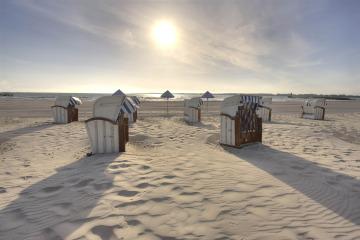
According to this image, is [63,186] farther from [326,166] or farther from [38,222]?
[326,166]

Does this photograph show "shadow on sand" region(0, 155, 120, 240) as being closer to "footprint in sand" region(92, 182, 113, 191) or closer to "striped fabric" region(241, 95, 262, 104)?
"footprint in sand" region(92, 182, 113, 191)

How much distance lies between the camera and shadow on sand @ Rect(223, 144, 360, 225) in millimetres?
4320

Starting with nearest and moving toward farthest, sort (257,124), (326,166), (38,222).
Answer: (38,222), (326,166), (257,124)

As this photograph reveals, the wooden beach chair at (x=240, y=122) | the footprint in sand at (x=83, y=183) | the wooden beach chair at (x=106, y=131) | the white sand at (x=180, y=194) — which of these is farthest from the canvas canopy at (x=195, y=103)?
the footprint in sand at (x=83, y=183)

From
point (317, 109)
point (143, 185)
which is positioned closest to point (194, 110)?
point (317, 109)

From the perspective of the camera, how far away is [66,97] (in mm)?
15352

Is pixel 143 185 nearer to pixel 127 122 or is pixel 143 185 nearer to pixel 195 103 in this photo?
pixel 127 122

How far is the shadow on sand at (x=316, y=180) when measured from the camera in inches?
170

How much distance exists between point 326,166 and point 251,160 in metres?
1.69

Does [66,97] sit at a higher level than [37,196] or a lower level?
higher

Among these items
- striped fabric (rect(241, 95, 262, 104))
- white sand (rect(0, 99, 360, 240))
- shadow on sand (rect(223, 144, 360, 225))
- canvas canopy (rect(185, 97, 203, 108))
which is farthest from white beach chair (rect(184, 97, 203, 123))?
shadow on sand (rect(223, 144, 360, 225))

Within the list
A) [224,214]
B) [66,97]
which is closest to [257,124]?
[224,214]

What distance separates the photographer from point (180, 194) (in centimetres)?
455

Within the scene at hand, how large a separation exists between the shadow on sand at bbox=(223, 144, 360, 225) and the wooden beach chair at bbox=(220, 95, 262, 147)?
1.13 metres
